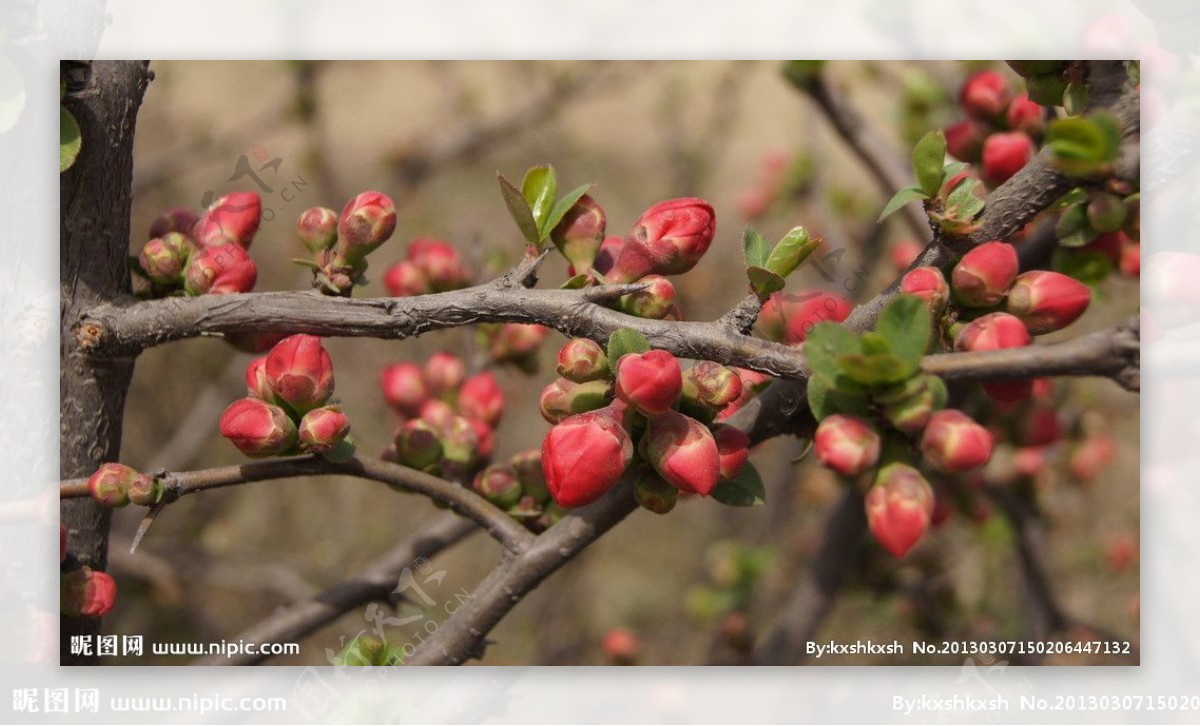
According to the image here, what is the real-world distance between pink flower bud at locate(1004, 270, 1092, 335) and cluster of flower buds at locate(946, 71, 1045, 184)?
0.30 meters

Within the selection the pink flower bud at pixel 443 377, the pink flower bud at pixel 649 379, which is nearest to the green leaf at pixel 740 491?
the pink flower bud at pixel 649 379

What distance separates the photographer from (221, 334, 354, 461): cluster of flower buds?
69cm

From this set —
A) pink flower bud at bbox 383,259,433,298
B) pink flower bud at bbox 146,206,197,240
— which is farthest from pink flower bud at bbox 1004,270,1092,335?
pink flower bud at bbox 146,206,197,240

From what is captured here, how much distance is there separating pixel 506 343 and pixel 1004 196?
57cm

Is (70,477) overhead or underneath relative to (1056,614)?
overhead

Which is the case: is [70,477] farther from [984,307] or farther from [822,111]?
[822,111]

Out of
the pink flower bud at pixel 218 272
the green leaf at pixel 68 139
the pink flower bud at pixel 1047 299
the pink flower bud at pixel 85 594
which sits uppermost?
the green leaf at pixel 68 139

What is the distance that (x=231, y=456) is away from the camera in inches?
82.4

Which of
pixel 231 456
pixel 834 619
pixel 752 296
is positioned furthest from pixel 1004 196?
pixel 231 456

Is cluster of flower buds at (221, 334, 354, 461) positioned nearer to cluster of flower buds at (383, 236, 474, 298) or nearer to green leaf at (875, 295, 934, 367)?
cluster of flower buds at (383, 236, 474, 298)

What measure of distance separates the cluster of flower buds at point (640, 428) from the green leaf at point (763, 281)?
60 mm

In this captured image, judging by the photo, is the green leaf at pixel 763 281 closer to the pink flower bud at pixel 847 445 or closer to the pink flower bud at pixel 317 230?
the pink flower bud at pixel 847 445

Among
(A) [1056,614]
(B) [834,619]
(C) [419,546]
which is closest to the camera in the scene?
(C) [419,546]

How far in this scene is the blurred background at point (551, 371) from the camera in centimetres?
144
